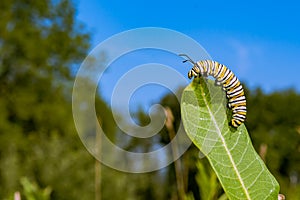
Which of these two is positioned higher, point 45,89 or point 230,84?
point 45,89

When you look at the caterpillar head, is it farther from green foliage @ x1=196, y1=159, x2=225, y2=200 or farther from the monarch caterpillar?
green foliage @ x1=196, y1=159, x2=225, y2=200

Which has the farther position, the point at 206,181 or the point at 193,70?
the point at 206,181

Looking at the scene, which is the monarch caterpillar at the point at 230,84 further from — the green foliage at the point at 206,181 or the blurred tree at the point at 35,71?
the blurred tree at the point at 35,71

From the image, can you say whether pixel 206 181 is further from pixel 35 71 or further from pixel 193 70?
pixel 35 71

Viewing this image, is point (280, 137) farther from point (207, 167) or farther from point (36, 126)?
point (207, 167)

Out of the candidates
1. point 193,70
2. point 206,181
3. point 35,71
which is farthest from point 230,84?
point 35,71

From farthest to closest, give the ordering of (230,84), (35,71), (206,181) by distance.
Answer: (35,71) → (206,181) → (230,84)

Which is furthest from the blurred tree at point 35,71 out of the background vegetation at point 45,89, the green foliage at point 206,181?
the green foliage at point 206,181
